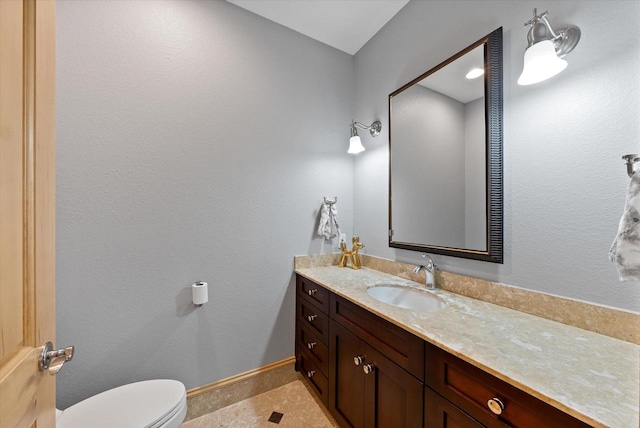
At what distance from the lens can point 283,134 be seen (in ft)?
6.18

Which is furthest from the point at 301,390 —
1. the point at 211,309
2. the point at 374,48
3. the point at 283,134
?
the point at 374,48

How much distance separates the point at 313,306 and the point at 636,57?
1831 millimetres

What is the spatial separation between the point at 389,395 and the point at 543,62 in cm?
145

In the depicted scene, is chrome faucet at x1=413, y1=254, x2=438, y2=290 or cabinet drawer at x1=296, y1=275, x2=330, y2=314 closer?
chrome faucet at x1=413, y1=254, x2=438, y2=290

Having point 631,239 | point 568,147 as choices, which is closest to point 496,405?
point 631,239

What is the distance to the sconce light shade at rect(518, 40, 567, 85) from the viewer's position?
91 centimetres

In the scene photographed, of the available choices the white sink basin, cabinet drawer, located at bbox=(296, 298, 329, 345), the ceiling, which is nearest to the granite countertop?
the white sink basin

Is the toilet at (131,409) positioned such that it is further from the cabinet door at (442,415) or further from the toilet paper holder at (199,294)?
the cabinet door at (442,415)

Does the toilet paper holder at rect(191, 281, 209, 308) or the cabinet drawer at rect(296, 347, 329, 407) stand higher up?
the toilet paper holder at rect(191, 281, 209, 308)

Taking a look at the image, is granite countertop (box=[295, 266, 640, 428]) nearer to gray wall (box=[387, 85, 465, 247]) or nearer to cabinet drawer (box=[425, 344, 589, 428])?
cabinet drawer (box=[425, 344, 589, 428])

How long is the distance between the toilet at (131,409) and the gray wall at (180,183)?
0.24 metres

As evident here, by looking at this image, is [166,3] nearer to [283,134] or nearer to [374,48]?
[283,134]

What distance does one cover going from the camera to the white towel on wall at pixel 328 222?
6.51 feet

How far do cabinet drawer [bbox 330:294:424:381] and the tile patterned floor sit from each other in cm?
70
